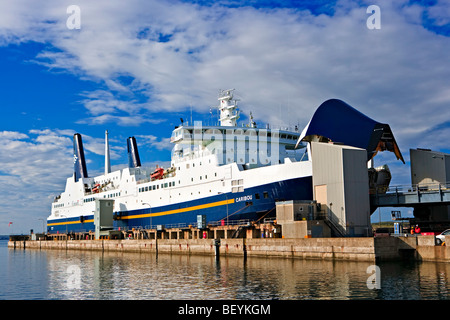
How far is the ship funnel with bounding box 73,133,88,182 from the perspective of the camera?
251ft

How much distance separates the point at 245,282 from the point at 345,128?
17.2 m

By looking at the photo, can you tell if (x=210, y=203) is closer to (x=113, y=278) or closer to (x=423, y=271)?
(x=113, y=278)

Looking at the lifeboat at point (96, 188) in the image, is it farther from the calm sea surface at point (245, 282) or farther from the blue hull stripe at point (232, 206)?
the calm sea surface at point (245, 282)

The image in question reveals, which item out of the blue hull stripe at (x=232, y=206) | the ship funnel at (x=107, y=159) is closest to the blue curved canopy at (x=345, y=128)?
the blue hull stripe at (x=232, y=206)

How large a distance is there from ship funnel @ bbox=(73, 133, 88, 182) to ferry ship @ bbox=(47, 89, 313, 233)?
1935 centimetres

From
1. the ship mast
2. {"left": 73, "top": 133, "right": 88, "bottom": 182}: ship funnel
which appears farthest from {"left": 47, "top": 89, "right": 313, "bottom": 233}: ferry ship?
{"left": 73, "top": 133, "right": 88, "bottom": 182}: ship funnel

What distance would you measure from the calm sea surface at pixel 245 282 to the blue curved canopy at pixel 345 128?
407 inches

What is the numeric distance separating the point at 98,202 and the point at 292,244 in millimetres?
35185

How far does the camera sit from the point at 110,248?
55.4 m

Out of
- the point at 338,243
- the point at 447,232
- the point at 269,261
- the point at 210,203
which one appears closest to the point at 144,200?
the point at 210,203

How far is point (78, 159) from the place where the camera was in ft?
255

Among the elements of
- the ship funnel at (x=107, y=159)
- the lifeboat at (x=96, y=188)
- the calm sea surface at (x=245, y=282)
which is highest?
the ship funnel at (x=107, y=159)

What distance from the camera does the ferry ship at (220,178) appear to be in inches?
1415

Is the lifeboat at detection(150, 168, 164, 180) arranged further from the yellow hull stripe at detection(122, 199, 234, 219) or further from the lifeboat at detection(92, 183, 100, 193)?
the lifeboat at detection(92, 183, 100, 193)
